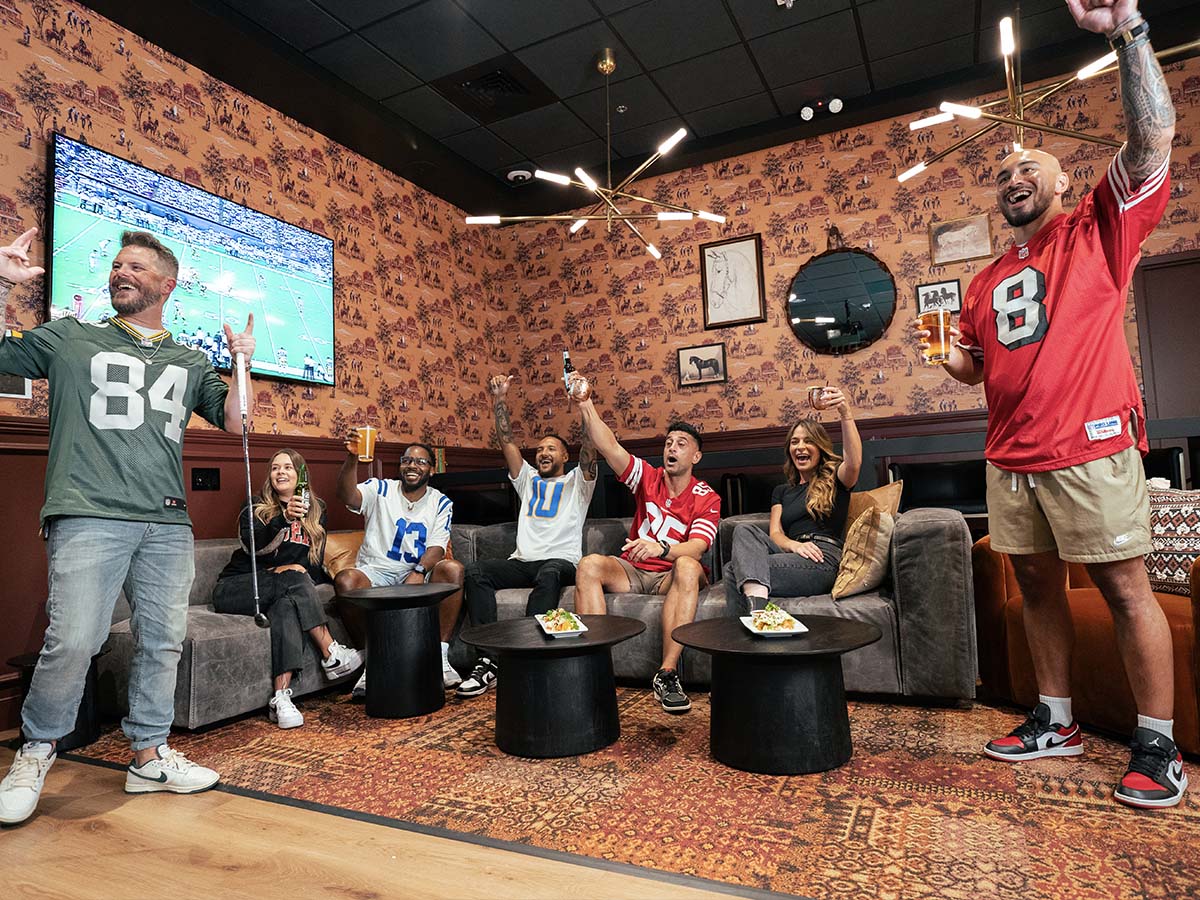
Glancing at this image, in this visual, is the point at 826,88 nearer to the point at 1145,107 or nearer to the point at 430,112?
the point at 430,112

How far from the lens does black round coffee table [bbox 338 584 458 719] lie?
2865 millimetres

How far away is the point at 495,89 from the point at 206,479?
2.89 metres

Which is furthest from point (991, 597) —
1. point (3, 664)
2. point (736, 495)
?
point (3, 664)

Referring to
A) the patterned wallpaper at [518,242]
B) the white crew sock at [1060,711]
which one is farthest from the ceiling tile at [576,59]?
the white crew sock at [1060,711]

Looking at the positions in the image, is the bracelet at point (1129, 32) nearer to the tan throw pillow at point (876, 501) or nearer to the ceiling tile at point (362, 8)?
the tan throw pillow at point (876, 501)

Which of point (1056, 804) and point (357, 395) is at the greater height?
point (357, 395)

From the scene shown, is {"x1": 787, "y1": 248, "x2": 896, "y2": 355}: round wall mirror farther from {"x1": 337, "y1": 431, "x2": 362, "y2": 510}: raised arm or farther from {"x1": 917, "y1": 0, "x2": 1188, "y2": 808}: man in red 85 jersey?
{"x1": 337, "y1": 431, "x2": 362, "y2": 510}: raised arm

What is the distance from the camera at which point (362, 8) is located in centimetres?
386

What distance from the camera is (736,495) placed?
4797 millimetres

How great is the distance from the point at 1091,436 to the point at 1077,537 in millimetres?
266

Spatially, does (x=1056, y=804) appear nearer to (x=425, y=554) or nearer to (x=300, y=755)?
(x=300, y=755)

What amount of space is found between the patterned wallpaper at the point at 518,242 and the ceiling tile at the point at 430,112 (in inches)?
17.8

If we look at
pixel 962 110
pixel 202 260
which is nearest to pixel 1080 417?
pixel 962 110

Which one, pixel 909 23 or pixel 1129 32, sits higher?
pixel 909 23
